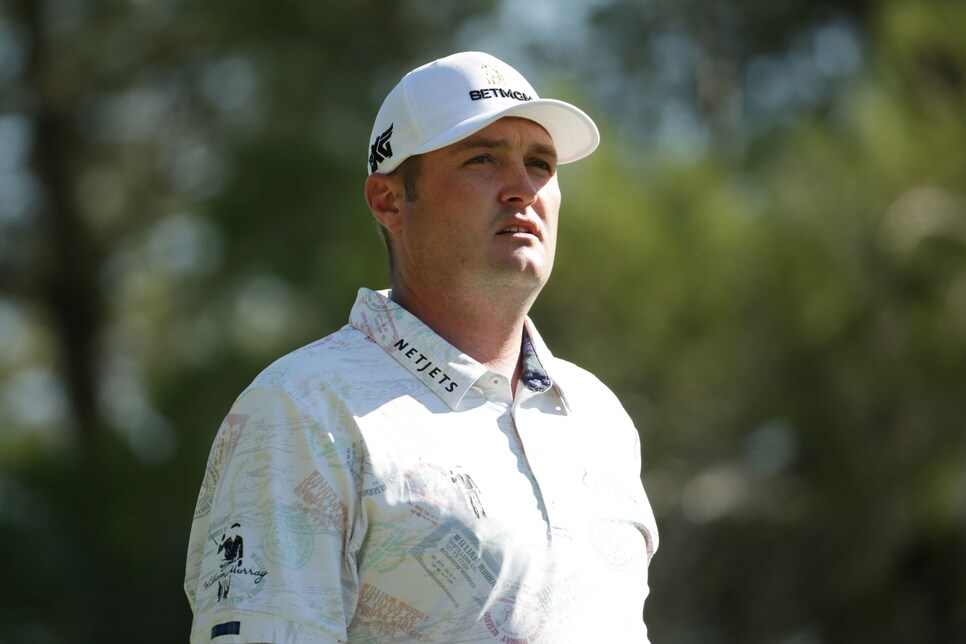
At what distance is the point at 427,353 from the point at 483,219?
0.26 meters

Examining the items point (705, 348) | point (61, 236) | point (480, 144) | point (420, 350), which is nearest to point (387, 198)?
point (480, 144)

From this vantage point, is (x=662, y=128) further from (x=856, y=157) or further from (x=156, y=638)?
(x=156, y=638)

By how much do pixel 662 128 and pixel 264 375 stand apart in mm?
9394

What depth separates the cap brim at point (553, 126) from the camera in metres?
2.18

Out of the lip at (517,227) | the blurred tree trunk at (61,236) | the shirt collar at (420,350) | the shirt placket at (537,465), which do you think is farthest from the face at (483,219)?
the blurred tree trunk at (61,236)

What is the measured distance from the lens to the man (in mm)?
1856

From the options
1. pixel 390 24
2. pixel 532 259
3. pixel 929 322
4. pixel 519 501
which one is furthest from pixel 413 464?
pixel 390 24

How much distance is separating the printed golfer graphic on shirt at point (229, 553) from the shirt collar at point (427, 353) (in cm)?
35

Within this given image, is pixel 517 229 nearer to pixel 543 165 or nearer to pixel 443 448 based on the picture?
pixel 543 165


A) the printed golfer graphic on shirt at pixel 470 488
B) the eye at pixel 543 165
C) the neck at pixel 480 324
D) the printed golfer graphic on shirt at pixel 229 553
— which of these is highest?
the eye at pixel 543 165

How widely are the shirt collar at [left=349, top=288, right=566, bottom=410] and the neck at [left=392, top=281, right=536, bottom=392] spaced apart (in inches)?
1.2

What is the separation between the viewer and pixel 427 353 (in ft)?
6.82

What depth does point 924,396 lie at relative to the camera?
7617 millimetres

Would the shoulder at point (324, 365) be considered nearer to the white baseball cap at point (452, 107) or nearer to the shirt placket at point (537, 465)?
the shirt placket at point (537, 465)
